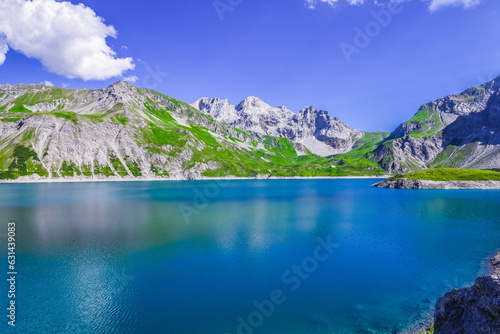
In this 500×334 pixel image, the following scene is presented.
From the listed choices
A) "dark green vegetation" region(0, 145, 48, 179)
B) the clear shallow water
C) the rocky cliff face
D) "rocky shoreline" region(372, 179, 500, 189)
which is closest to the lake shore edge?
"rocky shoreline" region(372, 179, 500, 189)

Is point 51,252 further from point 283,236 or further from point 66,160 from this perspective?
point 66,160

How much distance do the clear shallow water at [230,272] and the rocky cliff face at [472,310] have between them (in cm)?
695

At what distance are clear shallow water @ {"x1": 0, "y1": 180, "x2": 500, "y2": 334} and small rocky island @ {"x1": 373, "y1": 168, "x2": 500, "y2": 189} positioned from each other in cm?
9018

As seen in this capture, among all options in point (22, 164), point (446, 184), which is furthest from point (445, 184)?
point (22, 164)

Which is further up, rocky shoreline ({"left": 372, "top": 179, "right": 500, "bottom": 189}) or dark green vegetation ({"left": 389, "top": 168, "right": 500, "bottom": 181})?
dark green vegetation ({"left": 389, "top": 168, "right": 500, "bottom": 181})

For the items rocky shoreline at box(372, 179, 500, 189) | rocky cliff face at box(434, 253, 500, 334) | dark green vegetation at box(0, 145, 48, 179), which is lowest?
rocky shoreline at box(372, 179, 500, 189)

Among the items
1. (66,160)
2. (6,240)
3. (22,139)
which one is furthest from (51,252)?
(22,139)

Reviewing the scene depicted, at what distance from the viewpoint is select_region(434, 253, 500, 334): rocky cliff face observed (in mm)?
9969

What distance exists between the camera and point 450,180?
132 m

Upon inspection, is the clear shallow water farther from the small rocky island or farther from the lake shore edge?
the small rocky island

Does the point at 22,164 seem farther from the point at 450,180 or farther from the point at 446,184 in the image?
the point at 450,180

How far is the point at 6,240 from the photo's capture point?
38.0m

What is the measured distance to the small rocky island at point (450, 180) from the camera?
417ft

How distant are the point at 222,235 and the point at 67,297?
2287 centimetres
